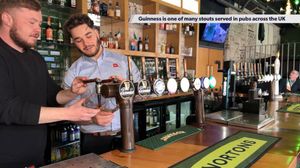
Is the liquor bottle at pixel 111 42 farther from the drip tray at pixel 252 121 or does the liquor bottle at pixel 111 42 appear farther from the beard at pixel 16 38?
the beard at pixel 16 38

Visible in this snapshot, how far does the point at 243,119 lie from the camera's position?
77.2 inches

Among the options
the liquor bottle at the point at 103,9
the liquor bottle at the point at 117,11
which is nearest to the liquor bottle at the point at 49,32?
the liquor bottle at the point at 103,9

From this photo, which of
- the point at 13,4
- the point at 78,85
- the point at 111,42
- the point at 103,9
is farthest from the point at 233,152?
the point at 103,9

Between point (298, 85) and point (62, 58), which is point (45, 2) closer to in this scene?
point (62, 58)

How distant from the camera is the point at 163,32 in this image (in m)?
4.90

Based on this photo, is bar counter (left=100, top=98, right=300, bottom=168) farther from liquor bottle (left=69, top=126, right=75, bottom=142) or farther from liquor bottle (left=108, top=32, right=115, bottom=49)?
liquor bottle (left=108, top=32, right=115, bottom=49)

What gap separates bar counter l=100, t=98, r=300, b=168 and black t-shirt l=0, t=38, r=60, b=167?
1.32 feet

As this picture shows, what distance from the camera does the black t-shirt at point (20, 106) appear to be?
104 centimetres

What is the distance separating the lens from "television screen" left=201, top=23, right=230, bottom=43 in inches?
237

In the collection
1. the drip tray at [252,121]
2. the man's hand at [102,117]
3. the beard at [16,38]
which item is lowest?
the drip tray at [252,121]

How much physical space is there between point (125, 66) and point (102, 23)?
6.27ft

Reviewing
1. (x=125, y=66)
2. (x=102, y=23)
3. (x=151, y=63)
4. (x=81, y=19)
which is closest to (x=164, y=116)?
(x=151, y=63)

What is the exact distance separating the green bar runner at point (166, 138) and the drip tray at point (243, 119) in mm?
333
